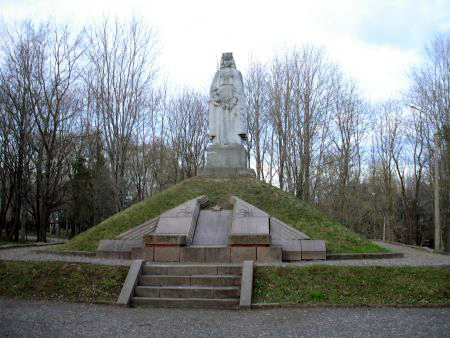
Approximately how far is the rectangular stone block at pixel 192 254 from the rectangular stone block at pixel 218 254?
12cm

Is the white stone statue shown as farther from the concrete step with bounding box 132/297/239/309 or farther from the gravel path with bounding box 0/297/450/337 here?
the gravel path with bounding box 0/297/450/337

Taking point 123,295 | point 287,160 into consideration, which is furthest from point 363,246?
point 287,160

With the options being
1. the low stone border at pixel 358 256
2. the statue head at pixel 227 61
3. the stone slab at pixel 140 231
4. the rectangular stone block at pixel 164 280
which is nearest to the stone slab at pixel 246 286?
the rectangular stone block at pixel 164 280

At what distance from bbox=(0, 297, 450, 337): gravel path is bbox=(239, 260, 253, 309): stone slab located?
277mm

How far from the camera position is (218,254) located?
37.6ft

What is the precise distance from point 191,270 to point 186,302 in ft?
3.94

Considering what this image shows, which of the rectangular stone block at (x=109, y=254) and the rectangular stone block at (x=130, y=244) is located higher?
the rectangular stone block at (x=130, y=244)

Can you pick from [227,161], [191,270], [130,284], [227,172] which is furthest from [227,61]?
[130,284]

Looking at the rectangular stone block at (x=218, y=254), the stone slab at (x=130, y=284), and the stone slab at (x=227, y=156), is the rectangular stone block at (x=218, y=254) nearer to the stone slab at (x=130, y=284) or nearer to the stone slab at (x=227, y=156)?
the stone slab at (x=130, y=284)

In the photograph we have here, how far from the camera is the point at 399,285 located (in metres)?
9.00

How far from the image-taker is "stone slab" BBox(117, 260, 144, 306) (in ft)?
28.6

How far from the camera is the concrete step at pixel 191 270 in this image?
32.0 ft

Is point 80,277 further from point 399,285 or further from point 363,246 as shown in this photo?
point 363,246

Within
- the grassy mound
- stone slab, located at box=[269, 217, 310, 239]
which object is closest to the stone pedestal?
the grassy mound
